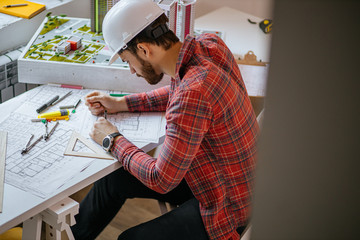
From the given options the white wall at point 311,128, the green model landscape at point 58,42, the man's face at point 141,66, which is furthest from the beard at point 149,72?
the white wall at point 311,128

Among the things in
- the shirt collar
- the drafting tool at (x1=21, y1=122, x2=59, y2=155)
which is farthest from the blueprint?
the shirt collar

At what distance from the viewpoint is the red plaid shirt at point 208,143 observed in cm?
114

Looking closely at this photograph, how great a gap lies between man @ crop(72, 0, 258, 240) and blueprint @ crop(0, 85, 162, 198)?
0.10 m

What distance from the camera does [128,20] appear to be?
132 cm

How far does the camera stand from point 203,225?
1.30 meters

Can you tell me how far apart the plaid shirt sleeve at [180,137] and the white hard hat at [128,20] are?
0.31m

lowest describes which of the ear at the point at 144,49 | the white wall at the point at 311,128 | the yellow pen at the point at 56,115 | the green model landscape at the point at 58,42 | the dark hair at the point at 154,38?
the yellow pen at the point at 56,115

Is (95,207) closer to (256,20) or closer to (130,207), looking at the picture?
(130,207)

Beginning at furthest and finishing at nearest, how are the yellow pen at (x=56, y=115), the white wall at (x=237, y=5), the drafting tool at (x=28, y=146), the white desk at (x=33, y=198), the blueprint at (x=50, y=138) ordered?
1. the white wall at (x=237, y=5)
2. the yellow pen at (x=56, y=115)
3. the drafting tool at (x=28, y=146)
4. the blueprint at (x=50, y=138)
5. the white desk at (x=33, y=198)

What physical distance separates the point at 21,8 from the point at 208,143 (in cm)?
147

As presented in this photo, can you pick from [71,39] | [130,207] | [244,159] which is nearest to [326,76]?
[244,159]

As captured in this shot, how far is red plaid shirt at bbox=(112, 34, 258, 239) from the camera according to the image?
114cm

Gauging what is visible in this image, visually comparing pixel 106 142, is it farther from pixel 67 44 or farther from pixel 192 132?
pixel 67 44

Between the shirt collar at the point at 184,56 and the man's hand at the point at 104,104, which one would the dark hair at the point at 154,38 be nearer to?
the shirt collar at the point at 184,56
